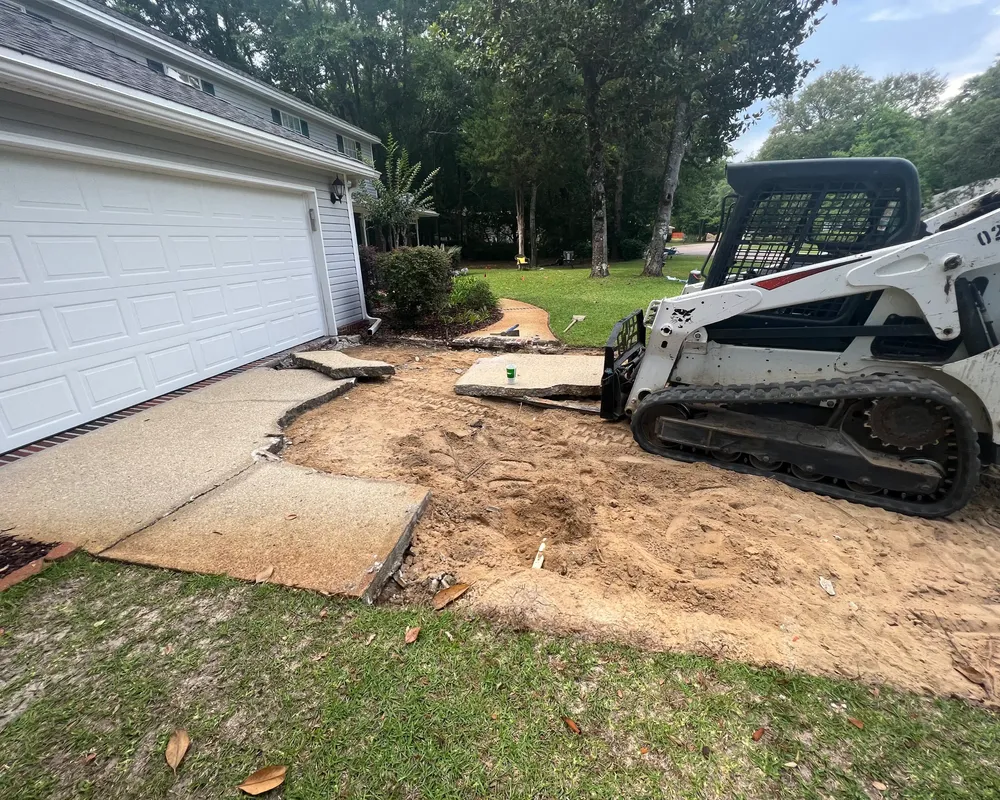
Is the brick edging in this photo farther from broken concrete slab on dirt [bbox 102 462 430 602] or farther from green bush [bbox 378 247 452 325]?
green bush [bbox 378 247 452 325]

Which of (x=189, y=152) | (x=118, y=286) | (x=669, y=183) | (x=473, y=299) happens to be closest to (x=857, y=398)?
(x=118, y=286)

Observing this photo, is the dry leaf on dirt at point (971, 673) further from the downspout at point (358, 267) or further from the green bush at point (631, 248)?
the green bush at point (631, 248)

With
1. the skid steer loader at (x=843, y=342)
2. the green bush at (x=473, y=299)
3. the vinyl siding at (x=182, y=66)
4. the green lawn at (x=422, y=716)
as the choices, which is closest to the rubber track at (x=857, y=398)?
the skid steer loader at (x=843, y=342)

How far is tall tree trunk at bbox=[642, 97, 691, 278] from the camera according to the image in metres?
15.5

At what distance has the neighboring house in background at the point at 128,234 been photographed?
3.99 m

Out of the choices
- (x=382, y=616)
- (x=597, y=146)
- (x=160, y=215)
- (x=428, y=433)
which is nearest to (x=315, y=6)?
(x=597, y=146)

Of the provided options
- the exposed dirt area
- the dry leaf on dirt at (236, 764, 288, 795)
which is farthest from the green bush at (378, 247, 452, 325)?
the dry leaf on dirt at (236, 764, 288, 795)

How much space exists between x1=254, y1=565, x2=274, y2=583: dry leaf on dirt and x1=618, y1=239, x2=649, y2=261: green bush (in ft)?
102

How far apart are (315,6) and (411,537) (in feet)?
112

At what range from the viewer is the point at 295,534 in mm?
2762

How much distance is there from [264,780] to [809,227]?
439 centimetres

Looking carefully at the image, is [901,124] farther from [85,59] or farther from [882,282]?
[85,59]

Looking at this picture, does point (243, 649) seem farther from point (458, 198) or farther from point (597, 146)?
point (458, 198)

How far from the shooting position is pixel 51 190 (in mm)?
4246
